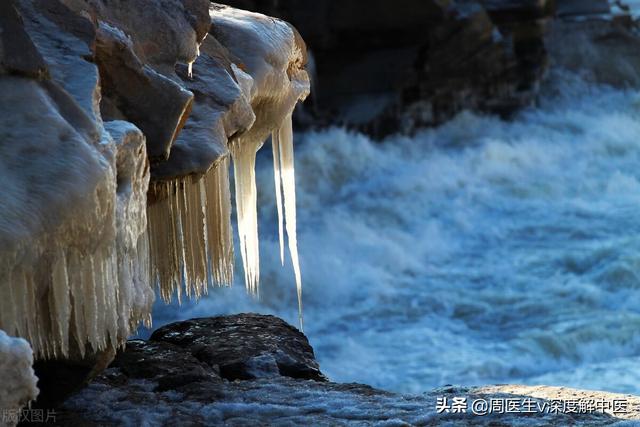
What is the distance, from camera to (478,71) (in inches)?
Answer: 662

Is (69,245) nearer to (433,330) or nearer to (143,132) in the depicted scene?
(143,132)

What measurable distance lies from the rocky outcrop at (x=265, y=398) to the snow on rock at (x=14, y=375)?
1.34 meters

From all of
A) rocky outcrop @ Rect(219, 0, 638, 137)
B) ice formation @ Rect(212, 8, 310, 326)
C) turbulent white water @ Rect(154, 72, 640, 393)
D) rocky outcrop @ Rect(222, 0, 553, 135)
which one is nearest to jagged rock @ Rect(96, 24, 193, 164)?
ice formation @ Rect(212, 8, 310, 326)

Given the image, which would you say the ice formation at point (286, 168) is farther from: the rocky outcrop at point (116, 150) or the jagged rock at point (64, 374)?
the jagged rock at point (64, 374)

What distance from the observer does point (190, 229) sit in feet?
15.4

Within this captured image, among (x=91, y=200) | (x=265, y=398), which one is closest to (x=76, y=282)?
(x=91, y=200)

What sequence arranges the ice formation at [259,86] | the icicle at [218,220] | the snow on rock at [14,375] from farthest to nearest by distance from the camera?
the ice formation at [259,86] < the icicle at [218,220] < the snow on rock at [14,375]

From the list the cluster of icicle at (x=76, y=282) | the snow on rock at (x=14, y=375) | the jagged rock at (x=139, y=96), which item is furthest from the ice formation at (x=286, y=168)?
the snow on rock at (x=14, y=375)

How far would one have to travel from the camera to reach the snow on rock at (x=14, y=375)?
3104 millimetres

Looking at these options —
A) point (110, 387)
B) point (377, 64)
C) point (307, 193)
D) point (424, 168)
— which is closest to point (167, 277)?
point (110, 387)

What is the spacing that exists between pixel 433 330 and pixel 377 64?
715 centimetres

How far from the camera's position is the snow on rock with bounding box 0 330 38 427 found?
10.2 feet

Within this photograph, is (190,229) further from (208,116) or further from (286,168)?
(286,168)

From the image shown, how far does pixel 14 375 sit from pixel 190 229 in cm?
162
